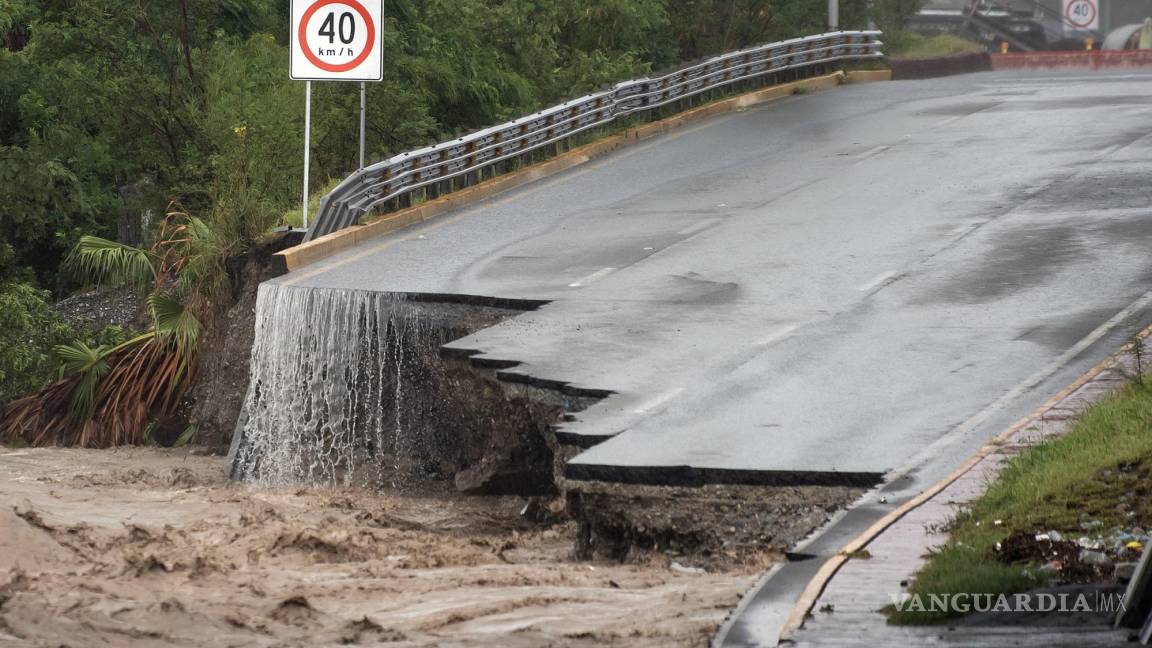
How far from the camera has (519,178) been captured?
84.9ft

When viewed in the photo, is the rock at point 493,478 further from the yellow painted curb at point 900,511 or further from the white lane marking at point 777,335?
the yellow painted curb at point 900,511

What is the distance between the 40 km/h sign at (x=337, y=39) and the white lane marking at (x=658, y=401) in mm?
8675

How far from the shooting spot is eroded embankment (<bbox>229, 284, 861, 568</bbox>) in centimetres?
1647

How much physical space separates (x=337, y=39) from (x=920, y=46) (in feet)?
105

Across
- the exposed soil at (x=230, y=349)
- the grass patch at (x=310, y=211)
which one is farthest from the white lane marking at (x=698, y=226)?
the exposed soil at (x=230, y=349)

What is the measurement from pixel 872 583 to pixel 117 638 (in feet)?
14.4

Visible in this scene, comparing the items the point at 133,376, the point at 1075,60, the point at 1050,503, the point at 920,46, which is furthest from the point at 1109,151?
the point at 920,46

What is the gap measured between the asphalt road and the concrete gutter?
0.32 meters

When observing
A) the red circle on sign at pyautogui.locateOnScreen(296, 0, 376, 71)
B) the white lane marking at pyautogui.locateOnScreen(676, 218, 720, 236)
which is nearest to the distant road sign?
A: the white lane marking at pyautogui.locateOnScreen(676, 218, 720, 236)

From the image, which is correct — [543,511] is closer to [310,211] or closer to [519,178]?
[310,211]

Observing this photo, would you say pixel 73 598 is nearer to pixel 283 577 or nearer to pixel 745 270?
pixel 283 577

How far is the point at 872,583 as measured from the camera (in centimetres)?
964

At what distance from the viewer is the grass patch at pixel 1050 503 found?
9.27 meters

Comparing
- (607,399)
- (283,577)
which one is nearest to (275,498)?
(607,399)
